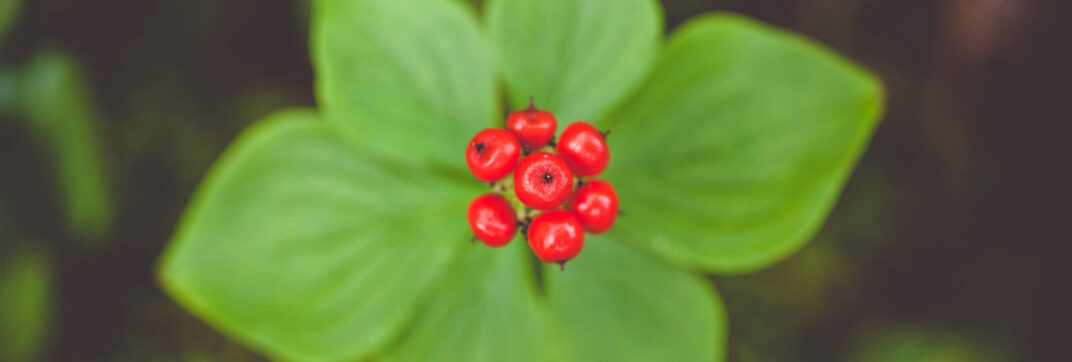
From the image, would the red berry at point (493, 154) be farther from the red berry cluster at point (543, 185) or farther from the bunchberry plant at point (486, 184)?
the bunchberry plant at point (486, 184)

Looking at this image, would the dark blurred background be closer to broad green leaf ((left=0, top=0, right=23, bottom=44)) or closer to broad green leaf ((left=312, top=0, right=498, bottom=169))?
broad green leaf ((left=0, top=0, right=23, bottom=44))

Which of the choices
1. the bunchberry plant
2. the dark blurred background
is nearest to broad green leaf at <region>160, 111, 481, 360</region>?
the bunchberry plant

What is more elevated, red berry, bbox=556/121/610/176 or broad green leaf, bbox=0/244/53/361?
red berry, bbox=556/121/610/176

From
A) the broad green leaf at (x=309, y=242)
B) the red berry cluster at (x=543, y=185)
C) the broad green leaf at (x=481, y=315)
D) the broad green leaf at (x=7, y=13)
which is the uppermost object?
the red berry cluster at (x=543, y=185)

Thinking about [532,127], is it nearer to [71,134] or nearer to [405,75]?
[405,75]

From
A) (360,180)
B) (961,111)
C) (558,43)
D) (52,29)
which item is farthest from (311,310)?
(961,111)

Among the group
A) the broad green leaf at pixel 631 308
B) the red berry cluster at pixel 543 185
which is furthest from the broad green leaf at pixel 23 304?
the red berry cluster at pixel 543 185
